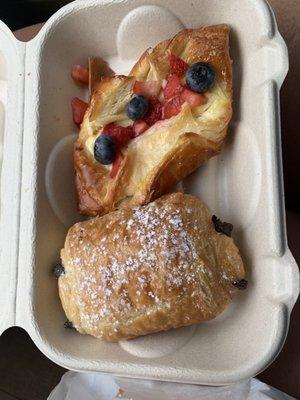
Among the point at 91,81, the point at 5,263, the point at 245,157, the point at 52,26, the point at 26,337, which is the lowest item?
the point at 26,337

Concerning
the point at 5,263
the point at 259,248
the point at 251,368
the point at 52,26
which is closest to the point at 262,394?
the point at 251,368

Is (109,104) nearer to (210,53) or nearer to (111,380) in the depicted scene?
(210,53)

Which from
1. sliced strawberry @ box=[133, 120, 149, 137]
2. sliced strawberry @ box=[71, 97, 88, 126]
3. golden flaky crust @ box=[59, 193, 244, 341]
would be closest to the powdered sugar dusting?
golden flaky crust @ box=[59, 193, 244, 341]

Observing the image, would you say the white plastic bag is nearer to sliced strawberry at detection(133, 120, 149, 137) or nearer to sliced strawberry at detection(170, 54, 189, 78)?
sliced strawberry at detection(133, 120, 149, 137)

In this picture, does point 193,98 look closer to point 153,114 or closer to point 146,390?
point 153,114

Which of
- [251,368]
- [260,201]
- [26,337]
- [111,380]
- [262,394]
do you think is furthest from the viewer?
[26,337]

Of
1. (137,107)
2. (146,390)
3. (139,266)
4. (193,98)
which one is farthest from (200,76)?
(146,390)
